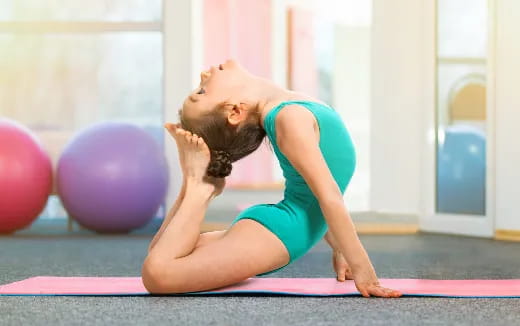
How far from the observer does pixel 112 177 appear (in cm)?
381

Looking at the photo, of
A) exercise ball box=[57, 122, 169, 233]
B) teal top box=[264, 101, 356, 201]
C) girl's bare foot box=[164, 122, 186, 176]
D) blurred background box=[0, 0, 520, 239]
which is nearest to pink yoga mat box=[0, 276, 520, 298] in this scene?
teal top box=[264, 101, 356, 201]

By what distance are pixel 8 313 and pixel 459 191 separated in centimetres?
293

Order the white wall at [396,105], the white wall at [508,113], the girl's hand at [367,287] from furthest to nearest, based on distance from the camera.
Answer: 1. the white wall at [396,105]
2. the white wall at [508,113]
3. the girl's hand at [367,287]

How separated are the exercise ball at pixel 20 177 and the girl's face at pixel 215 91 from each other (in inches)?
80.6

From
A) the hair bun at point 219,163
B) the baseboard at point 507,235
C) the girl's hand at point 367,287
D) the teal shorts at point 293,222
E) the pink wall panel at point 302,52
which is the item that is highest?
the pink wall panel at point 302,52

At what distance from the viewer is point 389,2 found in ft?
15.1

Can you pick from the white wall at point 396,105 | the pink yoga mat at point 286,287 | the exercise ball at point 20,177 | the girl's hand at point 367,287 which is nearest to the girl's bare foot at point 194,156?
the pink yoga mat at point 286,287

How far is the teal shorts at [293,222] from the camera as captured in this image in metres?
1.89

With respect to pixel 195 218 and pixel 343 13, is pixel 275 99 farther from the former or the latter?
pixel 343 13

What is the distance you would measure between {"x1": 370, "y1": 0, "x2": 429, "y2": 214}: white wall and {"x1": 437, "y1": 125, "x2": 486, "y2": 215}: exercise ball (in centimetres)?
25

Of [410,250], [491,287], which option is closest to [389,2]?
[410,250]

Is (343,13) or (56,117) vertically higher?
(343,13)

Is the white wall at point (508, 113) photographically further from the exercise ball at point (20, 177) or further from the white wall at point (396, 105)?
the exercise ball at point (20, 177)

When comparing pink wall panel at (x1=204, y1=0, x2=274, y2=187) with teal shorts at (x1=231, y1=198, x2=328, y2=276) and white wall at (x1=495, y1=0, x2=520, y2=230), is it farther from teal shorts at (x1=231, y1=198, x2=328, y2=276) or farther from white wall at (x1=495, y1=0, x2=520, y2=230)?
teal shorts at (x1=231, y1=198, x2=328, y2=276)
